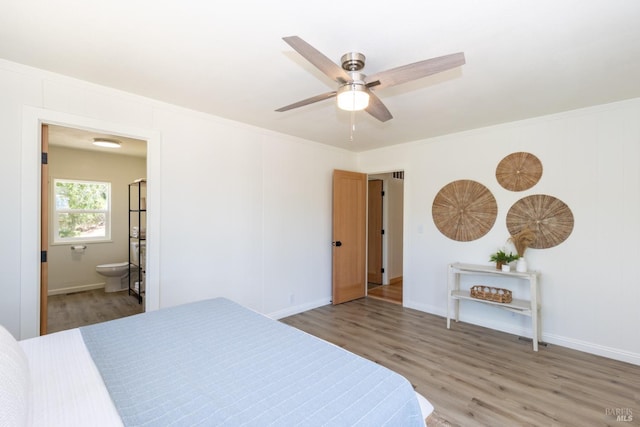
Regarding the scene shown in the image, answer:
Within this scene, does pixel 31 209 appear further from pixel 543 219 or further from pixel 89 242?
pixel 543 219

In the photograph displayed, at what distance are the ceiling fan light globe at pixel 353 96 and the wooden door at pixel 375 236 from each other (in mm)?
4392

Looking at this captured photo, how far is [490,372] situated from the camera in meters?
2.62

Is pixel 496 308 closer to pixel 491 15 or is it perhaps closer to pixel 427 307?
pixel 427 307

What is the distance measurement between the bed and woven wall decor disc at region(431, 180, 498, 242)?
9.45 ft

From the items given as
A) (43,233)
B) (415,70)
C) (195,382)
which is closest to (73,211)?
(43,233)

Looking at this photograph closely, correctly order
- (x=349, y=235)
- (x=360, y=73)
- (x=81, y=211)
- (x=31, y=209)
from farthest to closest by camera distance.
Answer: (x=81, y=211)
(x=349, y=235)
(x=31, y=209)
(x=360, y=73)

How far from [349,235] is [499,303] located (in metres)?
2.18

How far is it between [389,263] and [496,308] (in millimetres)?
2634

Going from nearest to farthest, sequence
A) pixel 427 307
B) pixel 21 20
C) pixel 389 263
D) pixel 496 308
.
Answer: pixel 21 20
pixel 496 308
pixel 427 307
pixel 389 263

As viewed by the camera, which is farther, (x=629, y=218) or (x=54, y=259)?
(x=54, y=259)

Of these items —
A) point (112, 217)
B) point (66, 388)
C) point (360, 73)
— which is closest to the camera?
point (66, 388)

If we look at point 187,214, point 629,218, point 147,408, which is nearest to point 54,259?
point 187,214

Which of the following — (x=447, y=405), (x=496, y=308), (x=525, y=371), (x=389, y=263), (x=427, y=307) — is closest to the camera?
(x=447, y=405)

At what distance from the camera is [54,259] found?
485 centimetres
